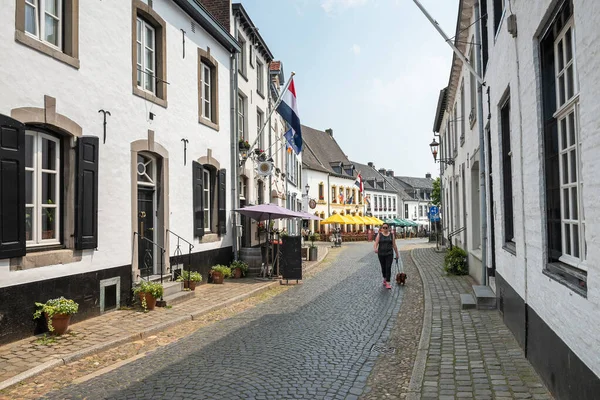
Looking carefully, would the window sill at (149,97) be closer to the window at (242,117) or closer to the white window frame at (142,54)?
the white window frame at (142,54)

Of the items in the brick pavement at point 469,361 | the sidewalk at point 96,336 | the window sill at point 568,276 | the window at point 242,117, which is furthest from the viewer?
the window at point 242,117

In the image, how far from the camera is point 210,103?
13.7 metres

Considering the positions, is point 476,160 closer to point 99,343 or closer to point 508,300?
point 508,300

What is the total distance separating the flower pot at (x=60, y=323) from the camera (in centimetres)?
699

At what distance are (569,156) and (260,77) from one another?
53.9 ft

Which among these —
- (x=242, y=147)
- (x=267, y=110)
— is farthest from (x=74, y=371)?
(x=267, y=110)

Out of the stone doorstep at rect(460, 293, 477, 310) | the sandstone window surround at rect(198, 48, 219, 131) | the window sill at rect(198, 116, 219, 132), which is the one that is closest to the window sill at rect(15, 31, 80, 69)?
the window sill at rect(198, 116, 219, 132)

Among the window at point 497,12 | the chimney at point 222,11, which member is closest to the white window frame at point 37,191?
the window at point 497,12

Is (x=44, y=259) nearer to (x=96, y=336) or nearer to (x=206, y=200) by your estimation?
(x=96, y=336)

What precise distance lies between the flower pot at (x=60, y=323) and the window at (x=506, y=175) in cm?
656

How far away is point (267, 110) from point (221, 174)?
285 inches

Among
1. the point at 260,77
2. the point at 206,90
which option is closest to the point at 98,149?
the point at 206,90

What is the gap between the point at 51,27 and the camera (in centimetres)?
770

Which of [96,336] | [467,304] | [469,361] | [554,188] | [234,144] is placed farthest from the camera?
[234,144]
